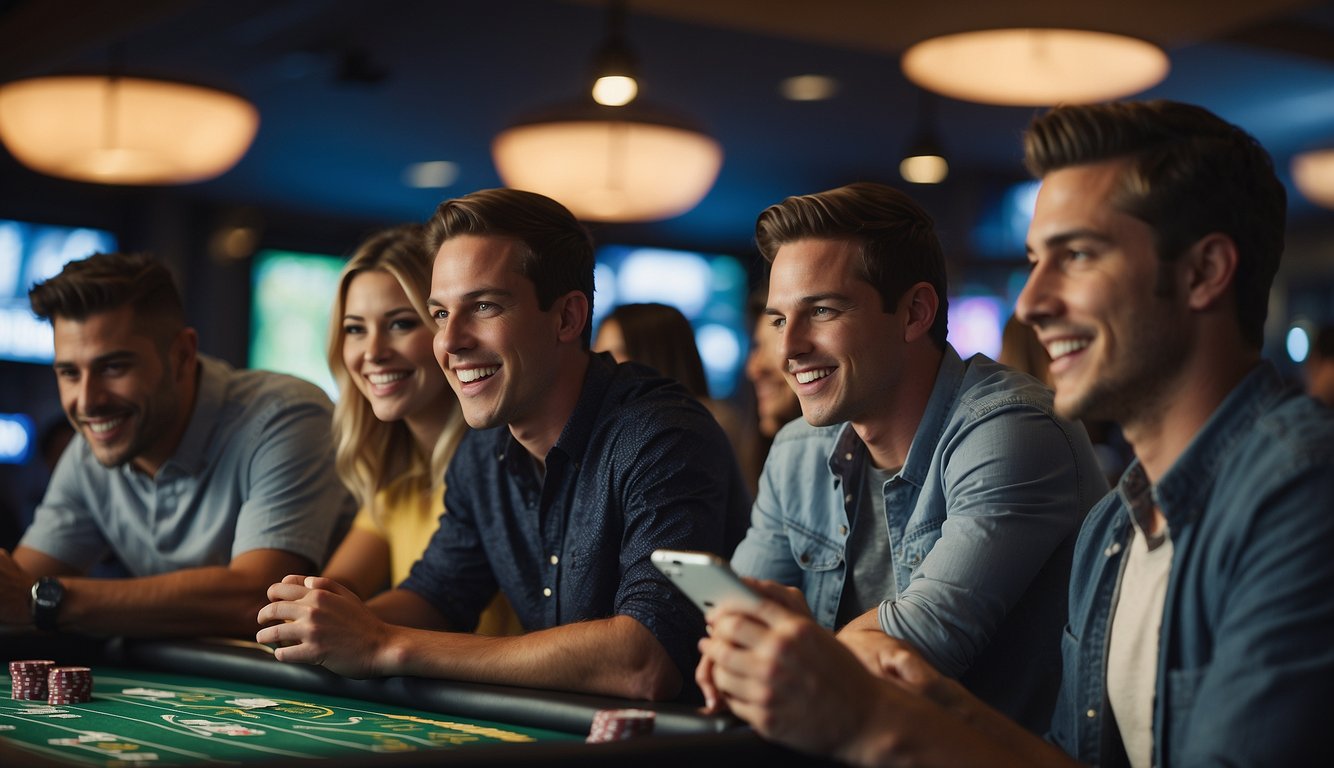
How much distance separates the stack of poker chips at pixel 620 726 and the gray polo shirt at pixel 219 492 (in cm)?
165

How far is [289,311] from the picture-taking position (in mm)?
10242

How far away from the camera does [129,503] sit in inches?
135

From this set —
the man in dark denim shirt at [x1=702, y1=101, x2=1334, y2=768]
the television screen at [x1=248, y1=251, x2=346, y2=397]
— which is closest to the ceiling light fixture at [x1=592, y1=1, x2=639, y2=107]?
the man in dark denim shirt at [x1=702, y1=101, x2=1334, y2=768]

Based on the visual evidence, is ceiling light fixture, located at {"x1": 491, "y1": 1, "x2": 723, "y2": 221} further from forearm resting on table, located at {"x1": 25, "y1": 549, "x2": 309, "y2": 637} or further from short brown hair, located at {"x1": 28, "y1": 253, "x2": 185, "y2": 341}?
forearm resting on table, located at {"x1": 25, "y1": 549, "x2": 309, "y2": 637}

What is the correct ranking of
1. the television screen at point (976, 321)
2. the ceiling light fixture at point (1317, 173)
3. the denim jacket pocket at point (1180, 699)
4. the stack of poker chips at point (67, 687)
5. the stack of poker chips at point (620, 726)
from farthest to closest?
1. the television screen at point (976, 321)
2. the ceiling light fixture at point (1317, 173)
3. the stack of poker chips at point (67, 687)
4. the stack of poker chips at point (620, 726)
5. the denim jacket pocket at point (1180, 699)

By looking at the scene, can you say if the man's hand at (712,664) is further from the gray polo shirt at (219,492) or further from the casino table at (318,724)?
the gray polo shirt at (219,492)

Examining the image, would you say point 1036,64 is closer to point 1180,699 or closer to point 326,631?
point 326,631

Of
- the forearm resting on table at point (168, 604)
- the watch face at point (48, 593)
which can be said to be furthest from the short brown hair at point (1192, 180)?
the watch face at point (48, 593)

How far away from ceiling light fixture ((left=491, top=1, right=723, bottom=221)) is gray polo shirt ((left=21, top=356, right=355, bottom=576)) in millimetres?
1851

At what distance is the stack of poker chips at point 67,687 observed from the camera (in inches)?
86.9

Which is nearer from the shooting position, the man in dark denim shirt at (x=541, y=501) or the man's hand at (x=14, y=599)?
the man in dark denim shirt at (x=541, y=501)

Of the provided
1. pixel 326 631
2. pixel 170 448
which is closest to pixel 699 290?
pixel 170 448

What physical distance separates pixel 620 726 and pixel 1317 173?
619 centimetres

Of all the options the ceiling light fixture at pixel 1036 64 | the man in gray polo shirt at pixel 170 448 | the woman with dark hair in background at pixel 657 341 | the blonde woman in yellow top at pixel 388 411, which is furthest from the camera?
the ceiling light fixture at pixel 1036 64
